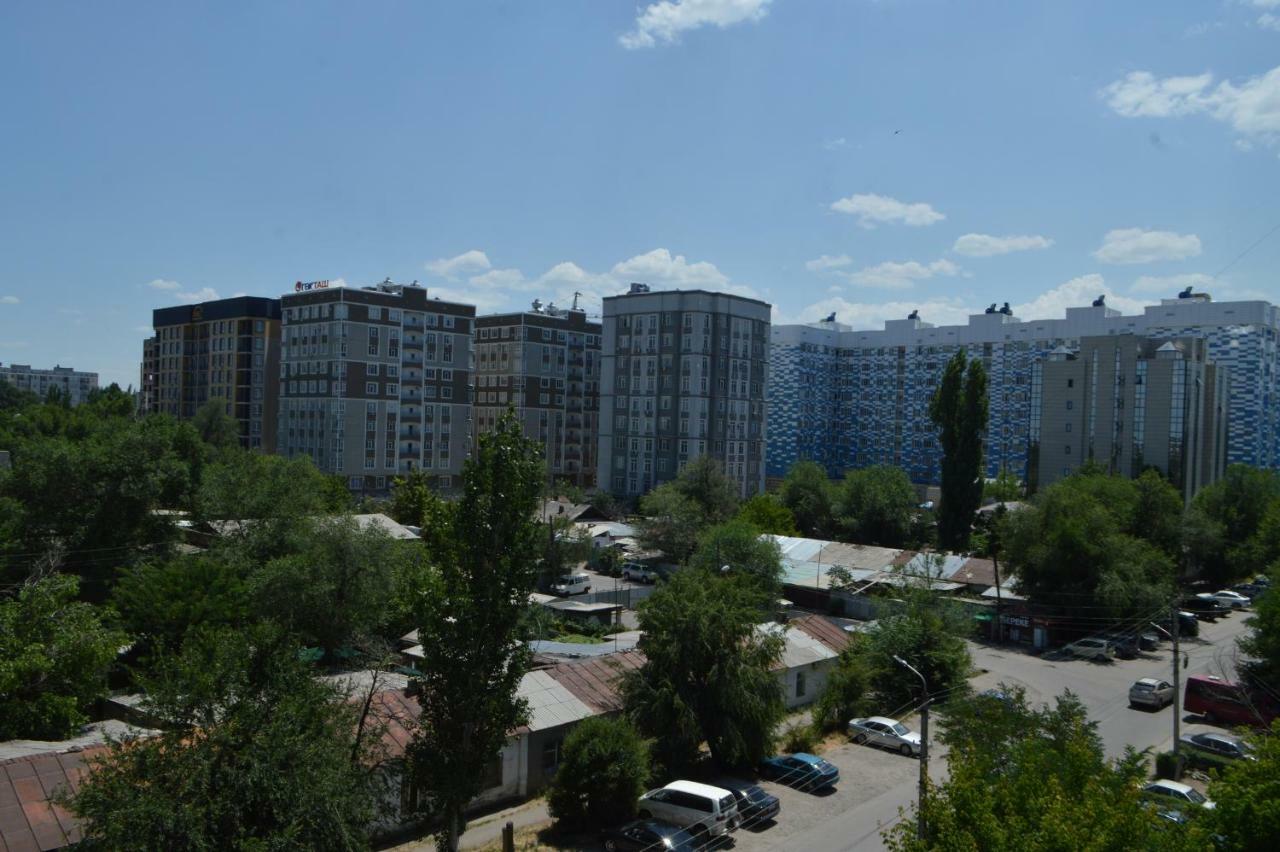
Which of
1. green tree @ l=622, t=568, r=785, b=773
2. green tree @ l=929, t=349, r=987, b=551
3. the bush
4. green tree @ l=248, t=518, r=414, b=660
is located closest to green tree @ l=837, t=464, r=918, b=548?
green tree @ l=929, t=349, r=987, b=551

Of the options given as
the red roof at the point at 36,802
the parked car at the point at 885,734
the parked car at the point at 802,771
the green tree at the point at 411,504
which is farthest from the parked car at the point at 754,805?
the green tree at the point at 411,504

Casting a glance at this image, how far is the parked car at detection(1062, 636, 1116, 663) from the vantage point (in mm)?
31938

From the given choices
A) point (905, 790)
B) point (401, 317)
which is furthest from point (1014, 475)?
point (905, 790)

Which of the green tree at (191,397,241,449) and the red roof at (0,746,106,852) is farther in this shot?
the green tree at (191,397,241,449)

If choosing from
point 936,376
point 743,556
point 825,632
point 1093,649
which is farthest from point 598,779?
point 936,376

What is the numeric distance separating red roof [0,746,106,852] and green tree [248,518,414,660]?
32.9 feet

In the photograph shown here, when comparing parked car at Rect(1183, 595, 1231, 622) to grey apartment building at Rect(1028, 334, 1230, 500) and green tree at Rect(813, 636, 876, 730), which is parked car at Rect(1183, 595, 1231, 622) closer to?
grey apartment building at Rect(1028, 334, 1230, 500)

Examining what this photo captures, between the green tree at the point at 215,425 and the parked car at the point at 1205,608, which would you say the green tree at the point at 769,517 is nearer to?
the parked car at the point at 1205,608

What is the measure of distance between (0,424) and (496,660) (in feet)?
204

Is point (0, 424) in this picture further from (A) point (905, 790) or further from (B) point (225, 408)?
(A) point (905, 790)

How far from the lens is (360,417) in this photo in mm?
68125

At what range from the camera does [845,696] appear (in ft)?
80.2

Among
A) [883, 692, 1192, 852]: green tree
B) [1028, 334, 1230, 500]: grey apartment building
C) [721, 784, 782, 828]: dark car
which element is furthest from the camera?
[1028, 334, 1230, 500]: grey apartment building

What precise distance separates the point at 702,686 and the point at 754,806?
276cm
